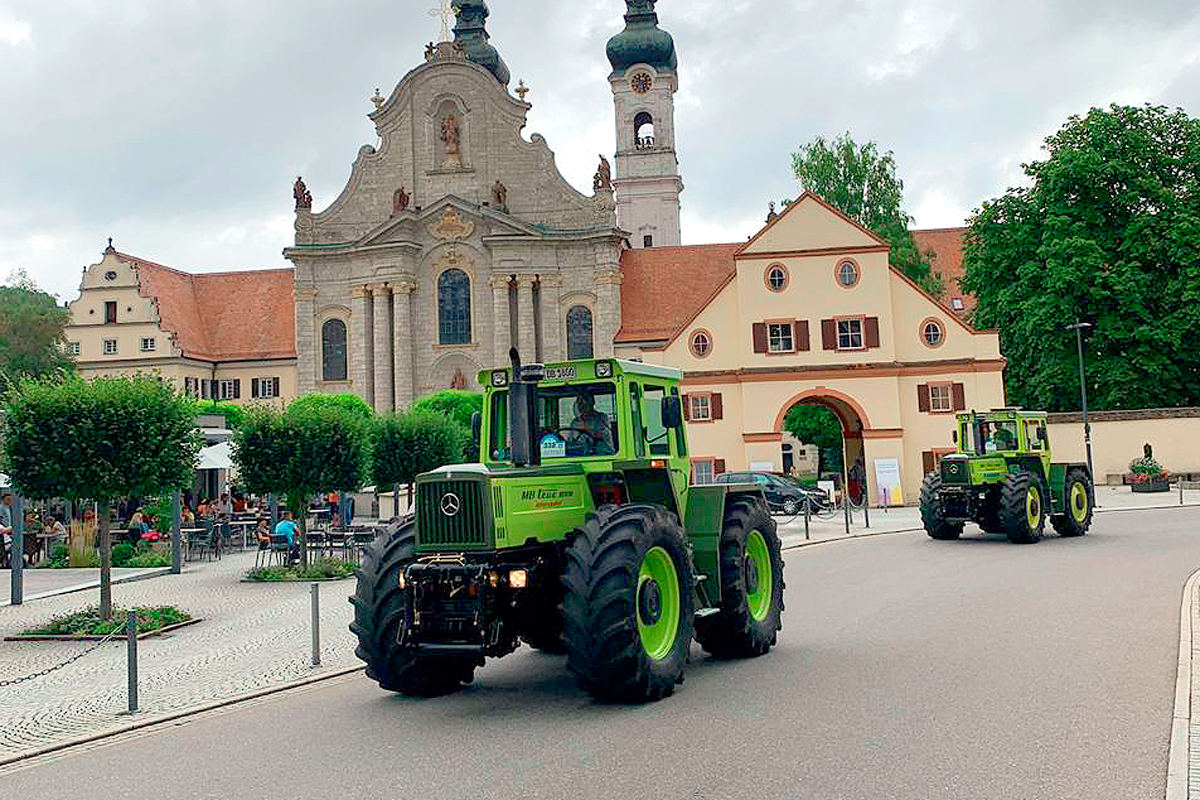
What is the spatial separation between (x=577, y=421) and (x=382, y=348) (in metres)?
43.1

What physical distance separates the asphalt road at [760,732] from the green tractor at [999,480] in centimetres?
1036

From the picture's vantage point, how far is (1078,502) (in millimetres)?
23594

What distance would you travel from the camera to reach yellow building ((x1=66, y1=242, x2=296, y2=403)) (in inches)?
2121

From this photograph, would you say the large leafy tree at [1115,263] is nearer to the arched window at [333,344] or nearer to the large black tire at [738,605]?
the arched window at [333,344]

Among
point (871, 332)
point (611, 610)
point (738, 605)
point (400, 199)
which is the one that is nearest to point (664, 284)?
point (400, 199)

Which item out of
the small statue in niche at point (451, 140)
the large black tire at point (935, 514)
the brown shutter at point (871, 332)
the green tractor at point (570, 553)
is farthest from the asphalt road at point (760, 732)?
the small statue in niche at point (451, 140)

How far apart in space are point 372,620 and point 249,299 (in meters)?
54.4

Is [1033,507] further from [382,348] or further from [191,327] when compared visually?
[191,327]

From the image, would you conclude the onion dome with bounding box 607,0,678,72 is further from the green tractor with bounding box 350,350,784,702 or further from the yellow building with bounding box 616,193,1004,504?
the green tractor with bounding box 350,350,784,702

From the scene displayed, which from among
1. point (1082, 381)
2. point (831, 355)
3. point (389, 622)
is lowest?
point (389, 622)

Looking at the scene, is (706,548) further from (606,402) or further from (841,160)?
(841,160)

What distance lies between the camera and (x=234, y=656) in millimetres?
11992

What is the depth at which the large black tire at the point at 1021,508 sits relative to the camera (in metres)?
21.2

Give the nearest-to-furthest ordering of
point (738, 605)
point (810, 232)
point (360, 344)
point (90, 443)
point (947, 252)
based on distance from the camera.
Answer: point (738, 605)
point (90, 443)
point (810, 232)
point (360, 344)
point (947, 252)
